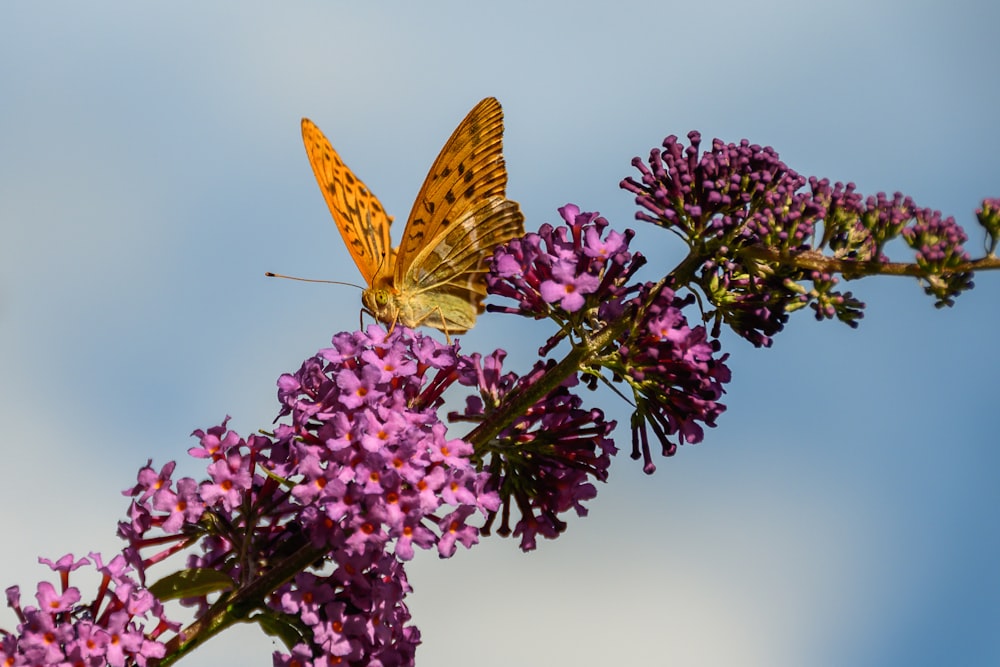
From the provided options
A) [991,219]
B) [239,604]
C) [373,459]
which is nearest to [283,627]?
[239,604]

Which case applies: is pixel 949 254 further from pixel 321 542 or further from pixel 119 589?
pixel 119 589

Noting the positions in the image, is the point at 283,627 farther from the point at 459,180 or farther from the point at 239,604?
the point at 459,180

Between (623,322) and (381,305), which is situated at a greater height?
(381,305)

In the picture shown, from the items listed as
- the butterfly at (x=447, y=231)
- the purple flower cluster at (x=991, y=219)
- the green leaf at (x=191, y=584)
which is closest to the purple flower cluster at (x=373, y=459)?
the green leaf at (x=191, y=584)

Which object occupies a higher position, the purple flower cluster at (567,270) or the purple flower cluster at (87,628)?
the purple flower cluster at (567,270)

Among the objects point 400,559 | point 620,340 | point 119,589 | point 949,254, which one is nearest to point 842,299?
point 949,254

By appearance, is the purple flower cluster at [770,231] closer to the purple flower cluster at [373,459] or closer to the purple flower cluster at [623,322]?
the purple flower cluster at [623,322]
